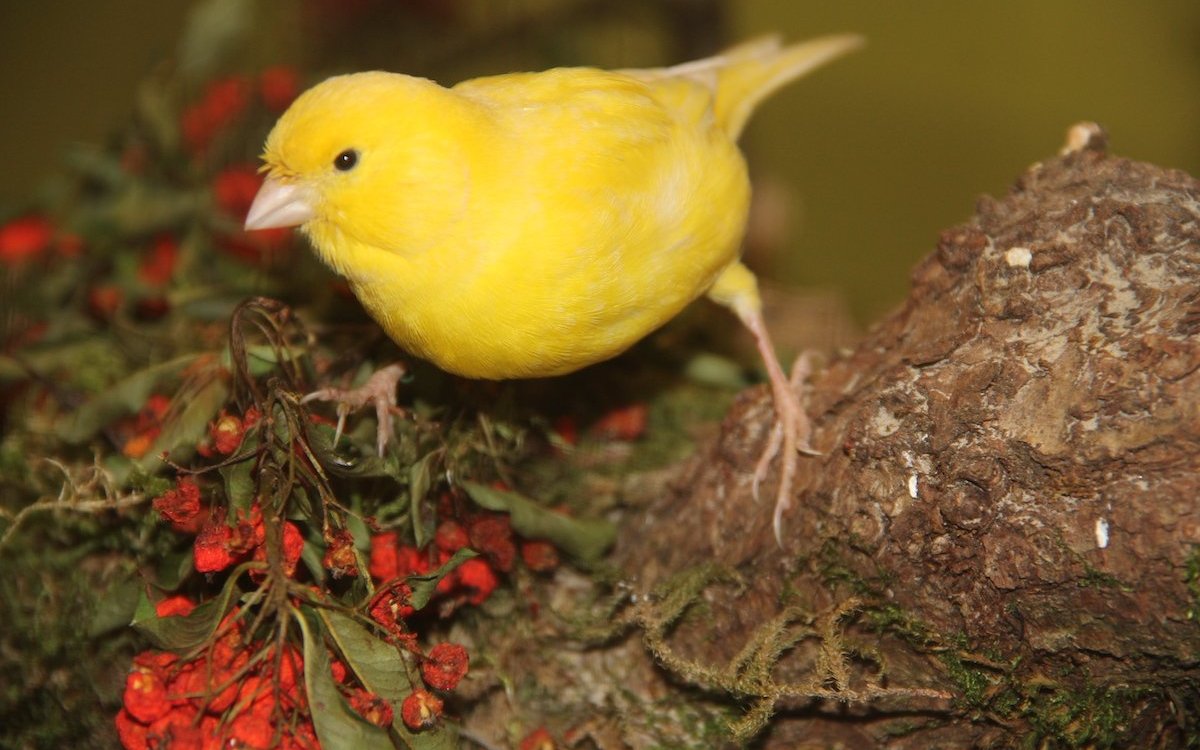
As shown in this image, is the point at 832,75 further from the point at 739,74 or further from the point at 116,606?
the point at 116,606

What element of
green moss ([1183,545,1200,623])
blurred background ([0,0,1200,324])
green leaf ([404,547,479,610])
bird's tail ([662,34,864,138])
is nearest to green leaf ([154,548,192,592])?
green leaf ([404,547,479,610])

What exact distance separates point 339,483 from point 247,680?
402 millimetres

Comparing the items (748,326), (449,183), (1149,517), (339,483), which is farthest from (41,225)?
(1149,517)

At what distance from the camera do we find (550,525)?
208 cm

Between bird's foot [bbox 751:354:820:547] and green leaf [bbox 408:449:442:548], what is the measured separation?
69 centimetres

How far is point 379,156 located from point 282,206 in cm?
21

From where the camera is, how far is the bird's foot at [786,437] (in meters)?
1.98

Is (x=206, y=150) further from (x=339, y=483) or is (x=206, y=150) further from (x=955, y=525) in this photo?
(x=955, y=525)

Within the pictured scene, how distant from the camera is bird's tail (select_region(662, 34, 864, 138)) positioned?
8.25ft

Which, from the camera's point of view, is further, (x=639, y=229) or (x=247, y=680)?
(x=639, y=229)

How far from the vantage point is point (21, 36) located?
5.09 m

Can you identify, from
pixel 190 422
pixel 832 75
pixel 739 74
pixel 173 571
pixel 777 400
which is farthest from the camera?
pixel 832 75

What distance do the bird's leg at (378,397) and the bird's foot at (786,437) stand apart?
2.56 ft

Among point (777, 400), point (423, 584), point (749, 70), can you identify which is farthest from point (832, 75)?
point (423, 584)
